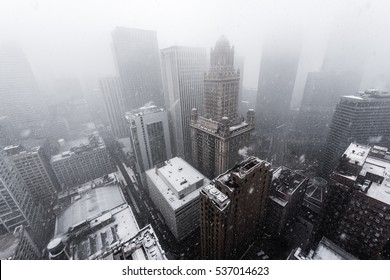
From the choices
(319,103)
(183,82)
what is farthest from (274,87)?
(183,82)

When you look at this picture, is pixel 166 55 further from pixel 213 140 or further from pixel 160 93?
pixel 160 93

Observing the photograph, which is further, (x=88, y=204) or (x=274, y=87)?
(x=274, y=87)

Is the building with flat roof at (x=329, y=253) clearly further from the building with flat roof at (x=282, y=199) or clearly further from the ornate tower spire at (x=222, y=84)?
the ornate tower spire at (x=222, y=84)

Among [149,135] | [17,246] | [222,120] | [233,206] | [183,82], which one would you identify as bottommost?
[17,246]

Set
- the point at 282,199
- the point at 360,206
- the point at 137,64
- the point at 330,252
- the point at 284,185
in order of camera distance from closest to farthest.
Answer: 1. the point at 360,206
2. the point at 330,252
3. the point at 282,199
4. the point at 284,185
5. the point at 137,64

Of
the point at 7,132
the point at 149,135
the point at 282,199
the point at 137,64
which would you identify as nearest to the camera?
the point at 282,199

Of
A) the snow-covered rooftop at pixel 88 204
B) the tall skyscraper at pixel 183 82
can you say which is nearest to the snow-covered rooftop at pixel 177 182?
the snow-covered rooftop at pixel 88 204

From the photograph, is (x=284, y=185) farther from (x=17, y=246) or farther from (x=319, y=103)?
(x=319, y=103)
